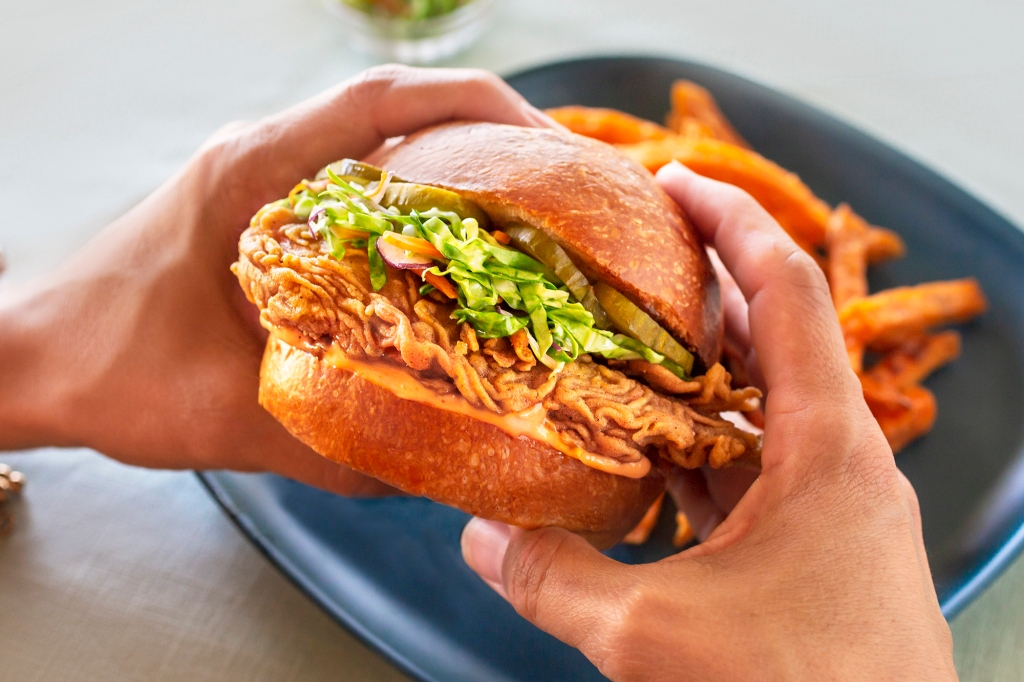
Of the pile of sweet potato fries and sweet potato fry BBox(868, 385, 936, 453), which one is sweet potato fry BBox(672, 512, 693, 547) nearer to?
the pile of sweet potato fries

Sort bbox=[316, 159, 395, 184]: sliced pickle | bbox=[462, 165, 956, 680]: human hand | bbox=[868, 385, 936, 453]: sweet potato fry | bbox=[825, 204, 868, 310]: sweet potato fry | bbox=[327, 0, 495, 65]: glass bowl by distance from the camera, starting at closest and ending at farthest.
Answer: bbox=[462, 165, 956, 680]: human hand, bbox=[316, 159, 395, 184]: sliced pickle, bbox=[868, 385, 936, 453]: sweet potato fry, bbox=[825, 204, 868, 310]: sweet potato fry, bbox=[327, 0, 495, 65]: glass bowl

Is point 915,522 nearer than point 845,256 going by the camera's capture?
Yes

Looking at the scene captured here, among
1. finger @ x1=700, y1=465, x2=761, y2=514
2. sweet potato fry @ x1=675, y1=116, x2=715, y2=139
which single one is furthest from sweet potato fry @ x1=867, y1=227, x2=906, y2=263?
finger @ x1=700, y1=465, x2=761, y2=514

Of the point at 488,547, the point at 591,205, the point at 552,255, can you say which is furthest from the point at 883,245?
the point at 488,547

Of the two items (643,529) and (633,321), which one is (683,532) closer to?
(643,529)

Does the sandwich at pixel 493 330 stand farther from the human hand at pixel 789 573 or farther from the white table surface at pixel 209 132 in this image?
the white table surface at pixel 209 132
